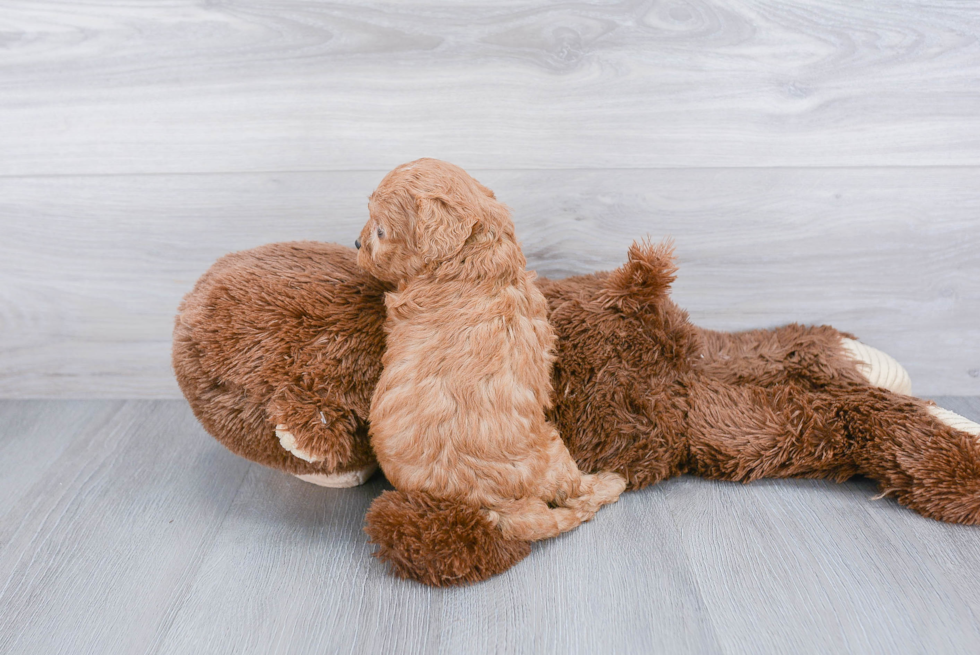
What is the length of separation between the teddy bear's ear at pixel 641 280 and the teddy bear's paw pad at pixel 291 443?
44 centimetres

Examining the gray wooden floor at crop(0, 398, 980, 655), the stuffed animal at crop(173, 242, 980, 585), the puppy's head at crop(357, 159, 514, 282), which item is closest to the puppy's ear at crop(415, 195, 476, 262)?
the puppy's head at crop(357, 159, 514, 282)

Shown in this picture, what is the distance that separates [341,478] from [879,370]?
2.64 feet

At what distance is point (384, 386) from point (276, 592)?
10.5 inches

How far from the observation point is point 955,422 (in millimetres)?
912

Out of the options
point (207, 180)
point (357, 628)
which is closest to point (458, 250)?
point (357, 628)

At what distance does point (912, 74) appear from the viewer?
3.28 feet

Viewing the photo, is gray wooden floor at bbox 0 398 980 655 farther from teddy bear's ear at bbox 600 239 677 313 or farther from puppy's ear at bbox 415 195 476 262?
puppy's ear at bbox 415 195 476 262

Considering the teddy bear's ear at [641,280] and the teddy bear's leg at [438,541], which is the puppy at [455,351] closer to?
the teddy bear's leg at [438,541]

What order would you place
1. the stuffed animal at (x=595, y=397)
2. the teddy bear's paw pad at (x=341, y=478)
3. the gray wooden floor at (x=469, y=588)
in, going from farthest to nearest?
the teddy bear's paw pad at (x=341, y=478) < the stuffed animal at (x=595, y=397) < the gray wooden floor at (x=469, y=588)

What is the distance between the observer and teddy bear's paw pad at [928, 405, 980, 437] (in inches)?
35.3

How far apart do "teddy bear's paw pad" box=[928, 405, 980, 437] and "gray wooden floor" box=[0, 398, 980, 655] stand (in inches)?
5.2

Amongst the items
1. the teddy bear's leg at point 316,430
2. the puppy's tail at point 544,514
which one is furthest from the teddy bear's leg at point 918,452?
the teddy bear's leg at point 316,430

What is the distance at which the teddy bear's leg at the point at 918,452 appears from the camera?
0.86 metres

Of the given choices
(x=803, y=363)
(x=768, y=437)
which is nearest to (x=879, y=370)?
(x=803, y=363)
